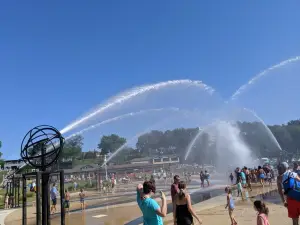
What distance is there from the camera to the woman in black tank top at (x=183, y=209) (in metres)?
6.38

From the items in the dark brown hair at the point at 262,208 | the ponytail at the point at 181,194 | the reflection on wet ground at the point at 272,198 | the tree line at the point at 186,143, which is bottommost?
the reflection on wet ground at the point at 272,198

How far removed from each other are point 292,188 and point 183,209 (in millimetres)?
2312

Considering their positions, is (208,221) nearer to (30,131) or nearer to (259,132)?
(30,131)

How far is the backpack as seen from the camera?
6.59 m

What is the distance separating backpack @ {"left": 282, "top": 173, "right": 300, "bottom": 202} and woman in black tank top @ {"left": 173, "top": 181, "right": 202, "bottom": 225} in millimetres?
1998

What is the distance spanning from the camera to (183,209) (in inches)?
253

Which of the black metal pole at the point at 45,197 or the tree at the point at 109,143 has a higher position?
the tree at the point at 109,143

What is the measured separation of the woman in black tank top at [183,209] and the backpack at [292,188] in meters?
2.00

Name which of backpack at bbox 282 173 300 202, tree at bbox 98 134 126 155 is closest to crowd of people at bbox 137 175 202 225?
backpack at bbox 282 173 300 202

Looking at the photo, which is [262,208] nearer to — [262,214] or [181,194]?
[262,214]

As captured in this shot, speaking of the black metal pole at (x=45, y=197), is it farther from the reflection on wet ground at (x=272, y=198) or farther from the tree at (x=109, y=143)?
the tree at (x=109, y=143)

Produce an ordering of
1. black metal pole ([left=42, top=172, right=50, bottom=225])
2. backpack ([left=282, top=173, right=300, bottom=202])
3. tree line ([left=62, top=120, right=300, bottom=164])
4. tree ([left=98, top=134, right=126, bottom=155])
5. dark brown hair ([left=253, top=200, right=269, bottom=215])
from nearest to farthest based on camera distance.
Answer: dark brown hair ([left=253, top=200, right=269, bottom=215]) → black metal pole ([left=42, top=172, right=50, bottom=225]) → backpack ([left=282, top=173, right=300, bottom=202]) → tree line ([left=62, top=120, right=300, bottom=164]) → tree ([left=98, top=134, right=126, bottom=155])

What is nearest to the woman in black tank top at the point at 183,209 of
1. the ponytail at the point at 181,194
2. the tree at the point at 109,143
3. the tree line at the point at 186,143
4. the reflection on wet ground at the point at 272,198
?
the ponytail at the point at 181,194

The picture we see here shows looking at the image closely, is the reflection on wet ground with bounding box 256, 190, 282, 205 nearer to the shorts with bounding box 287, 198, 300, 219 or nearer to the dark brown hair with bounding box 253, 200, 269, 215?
the shorts with bounding box 287, 198, 300, 219
